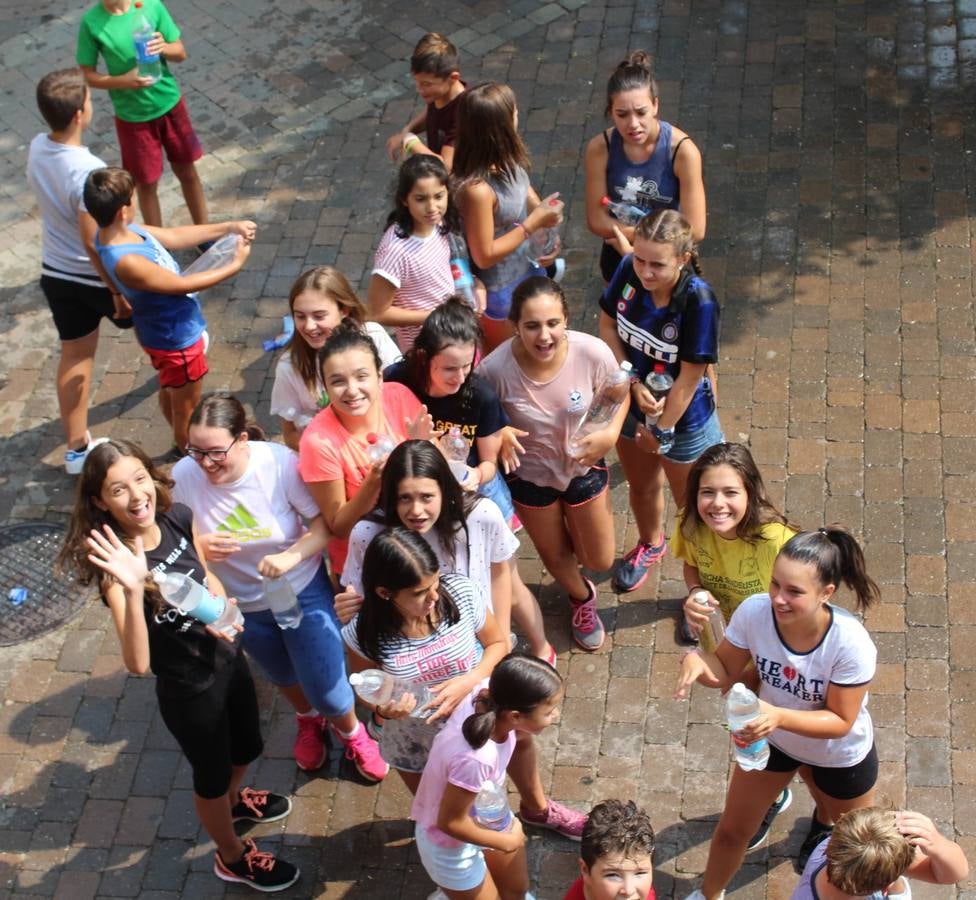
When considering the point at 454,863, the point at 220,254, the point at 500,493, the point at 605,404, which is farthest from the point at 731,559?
the point at 220,254

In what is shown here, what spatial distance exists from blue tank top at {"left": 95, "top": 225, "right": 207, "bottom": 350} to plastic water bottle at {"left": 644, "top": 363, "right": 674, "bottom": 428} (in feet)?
8.02

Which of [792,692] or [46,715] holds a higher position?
[792,692]

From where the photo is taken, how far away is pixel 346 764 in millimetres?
5723

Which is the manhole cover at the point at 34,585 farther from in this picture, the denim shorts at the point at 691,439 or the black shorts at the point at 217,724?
the denim shorts at the point at 691,439

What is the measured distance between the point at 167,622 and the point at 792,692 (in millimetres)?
2225

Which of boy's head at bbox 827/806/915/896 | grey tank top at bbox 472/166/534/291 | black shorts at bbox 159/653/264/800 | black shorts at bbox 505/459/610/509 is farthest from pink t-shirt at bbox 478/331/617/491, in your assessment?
boy's head at bbox 827/806/915/896

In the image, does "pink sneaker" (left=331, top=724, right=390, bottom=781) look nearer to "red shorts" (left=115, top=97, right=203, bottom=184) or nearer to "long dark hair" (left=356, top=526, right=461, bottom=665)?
"long dark hair" (left=356, top=526, right=461, bottom=665)

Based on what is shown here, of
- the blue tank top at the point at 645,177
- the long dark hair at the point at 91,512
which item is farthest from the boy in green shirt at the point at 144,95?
the long dark hair at the point at 91,512

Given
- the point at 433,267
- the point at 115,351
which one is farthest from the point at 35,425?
the point at 433,267

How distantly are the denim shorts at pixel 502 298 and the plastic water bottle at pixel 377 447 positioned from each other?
1.56 meters

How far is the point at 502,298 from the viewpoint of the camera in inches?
255

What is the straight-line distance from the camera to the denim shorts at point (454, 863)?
175 inches

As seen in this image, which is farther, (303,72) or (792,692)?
(303,72)

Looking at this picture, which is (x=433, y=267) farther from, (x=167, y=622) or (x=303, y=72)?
(x=303, y=72)
